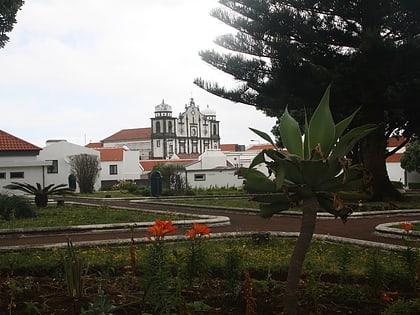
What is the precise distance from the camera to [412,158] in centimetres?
4250

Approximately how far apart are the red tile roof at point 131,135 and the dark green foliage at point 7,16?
76.1m

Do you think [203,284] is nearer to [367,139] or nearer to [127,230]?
[127,230]

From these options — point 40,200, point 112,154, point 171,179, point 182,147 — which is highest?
point 182,147

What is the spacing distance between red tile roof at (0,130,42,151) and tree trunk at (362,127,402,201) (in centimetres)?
2594

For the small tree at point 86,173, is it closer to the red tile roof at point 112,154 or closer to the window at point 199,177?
the window at point 199,177

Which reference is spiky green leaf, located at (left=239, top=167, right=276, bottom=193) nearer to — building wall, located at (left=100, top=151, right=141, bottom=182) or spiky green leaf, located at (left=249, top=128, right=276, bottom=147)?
spiky green leaf, located at (left=249, top=128, right=276, bottom=147)

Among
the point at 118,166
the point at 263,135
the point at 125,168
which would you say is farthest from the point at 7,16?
the point at 125,168

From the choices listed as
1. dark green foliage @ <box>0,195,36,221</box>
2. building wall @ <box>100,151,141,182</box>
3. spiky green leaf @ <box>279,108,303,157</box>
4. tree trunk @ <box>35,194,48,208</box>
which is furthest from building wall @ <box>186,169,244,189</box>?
spiky green leaf @ <box>279,108,303,157</box>

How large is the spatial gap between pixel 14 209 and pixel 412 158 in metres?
34.9

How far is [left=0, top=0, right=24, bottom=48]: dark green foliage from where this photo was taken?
12.1 m

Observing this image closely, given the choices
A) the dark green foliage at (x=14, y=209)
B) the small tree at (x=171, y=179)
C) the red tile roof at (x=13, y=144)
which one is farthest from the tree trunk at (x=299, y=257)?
the red tile roof at (x=13, y=144)

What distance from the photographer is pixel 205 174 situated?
145ft

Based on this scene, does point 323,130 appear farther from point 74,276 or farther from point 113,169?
point 113,169

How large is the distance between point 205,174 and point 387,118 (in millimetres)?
24787
